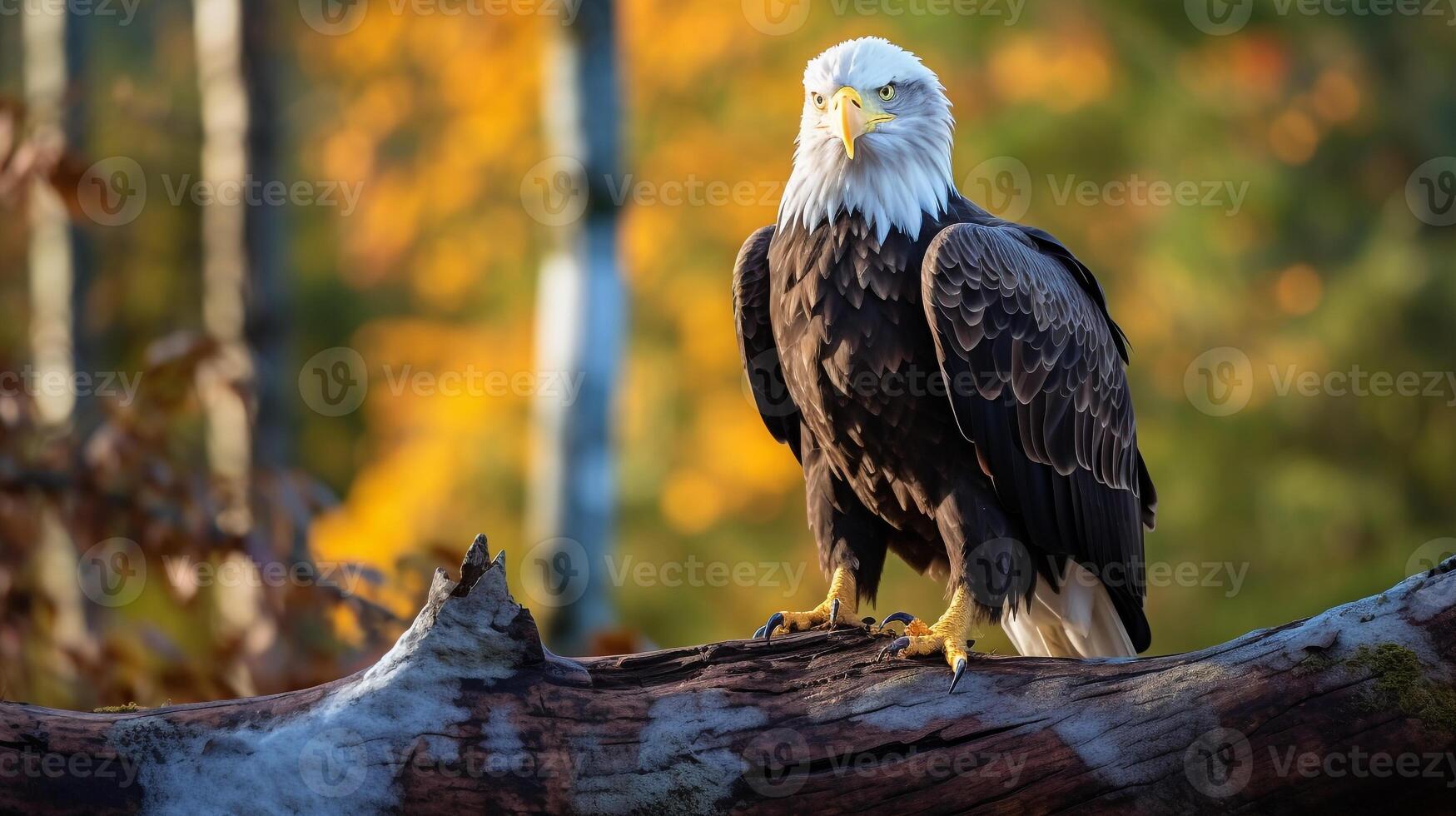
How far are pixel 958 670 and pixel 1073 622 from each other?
1.49 meters

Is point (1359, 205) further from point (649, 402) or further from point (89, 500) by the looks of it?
point (89, 500)

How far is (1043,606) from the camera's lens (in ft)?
15.5

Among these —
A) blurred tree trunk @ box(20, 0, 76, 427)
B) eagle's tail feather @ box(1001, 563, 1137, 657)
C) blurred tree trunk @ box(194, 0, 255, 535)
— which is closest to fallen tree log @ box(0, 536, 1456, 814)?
eagle's tail feather @ box(1001, 563, 1137, 657)

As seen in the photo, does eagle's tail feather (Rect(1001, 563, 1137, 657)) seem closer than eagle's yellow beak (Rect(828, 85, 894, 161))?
No

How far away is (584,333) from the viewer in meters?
6.88

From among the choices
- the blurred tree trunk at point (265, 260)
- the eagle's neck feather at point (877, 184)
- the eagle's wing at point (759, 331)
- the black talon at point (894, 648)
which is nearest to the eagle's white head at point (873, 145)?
the eagle's neck feather at point (877, 184)

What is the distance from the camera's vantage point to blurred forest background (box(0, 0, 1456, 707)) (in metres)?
6.95

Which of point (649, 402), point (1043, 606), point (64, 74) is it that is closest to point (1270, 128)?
point (649, 402)

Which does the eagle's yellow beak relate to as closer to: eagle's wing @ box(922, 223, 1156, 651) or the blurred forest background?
eagle's wing @ box(922, 223, 1156, 651)

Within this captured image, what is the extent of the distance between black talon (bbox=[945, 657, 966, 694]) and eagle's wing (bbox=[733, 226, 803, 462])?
4.03 ft

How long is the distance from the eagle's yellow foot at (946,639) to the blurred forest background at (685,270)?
2.25 meters

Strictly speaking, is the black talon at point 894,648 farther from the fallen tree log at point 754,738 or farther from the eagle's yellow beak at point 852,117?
the eagle's yellow beak at point 852,117

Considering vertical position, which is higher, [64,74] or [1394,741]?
[64,74]

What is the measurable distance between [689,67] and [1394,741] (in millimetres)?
8902
